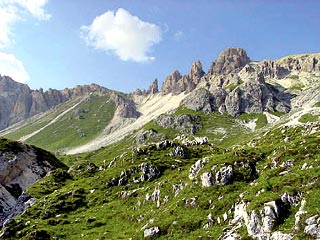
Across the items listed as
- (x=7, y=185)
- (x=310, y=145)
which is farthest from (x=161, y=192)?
(x=7, y=185)

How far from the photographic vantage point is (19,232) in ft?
227

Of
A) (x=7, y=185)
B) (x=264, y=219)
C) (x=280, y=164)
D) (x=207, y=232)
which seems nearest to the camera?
(x=264, y=219)

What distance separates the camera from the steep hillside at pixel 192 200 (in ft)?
133

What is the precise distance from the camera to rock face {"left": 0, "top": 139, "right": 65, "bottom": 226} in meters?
126

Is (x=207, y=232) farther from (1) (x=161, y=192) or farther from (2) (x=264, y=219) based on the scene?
(1) (x=161, y=192)

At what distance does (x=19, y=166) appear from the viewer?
443 ft

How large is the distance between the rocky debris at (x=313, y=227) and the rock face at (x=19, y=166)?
93.2 meters

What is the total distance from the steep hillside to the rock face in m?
33.4

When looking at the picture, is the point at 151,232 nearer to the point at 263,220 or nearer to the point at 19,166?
the point at 263,220

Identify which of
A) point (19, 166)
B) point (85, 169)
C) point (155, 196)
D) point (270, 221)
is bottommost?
point (270, 221)

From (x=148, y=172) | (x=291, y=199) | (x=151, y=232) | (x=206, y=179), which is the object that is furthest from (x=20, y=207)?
(x=291, y=199)

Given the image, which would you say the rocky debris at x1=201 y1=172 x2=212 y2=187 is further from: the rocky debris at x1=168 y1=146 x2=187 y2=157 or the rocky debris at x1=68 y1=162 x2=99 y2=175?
the rocky debris at x1=68 y1=162 x2=99 y2=175

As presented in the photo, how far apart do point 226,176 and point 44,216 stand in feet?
129

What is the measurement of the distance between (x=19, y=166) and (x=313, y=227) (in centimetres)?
11864
